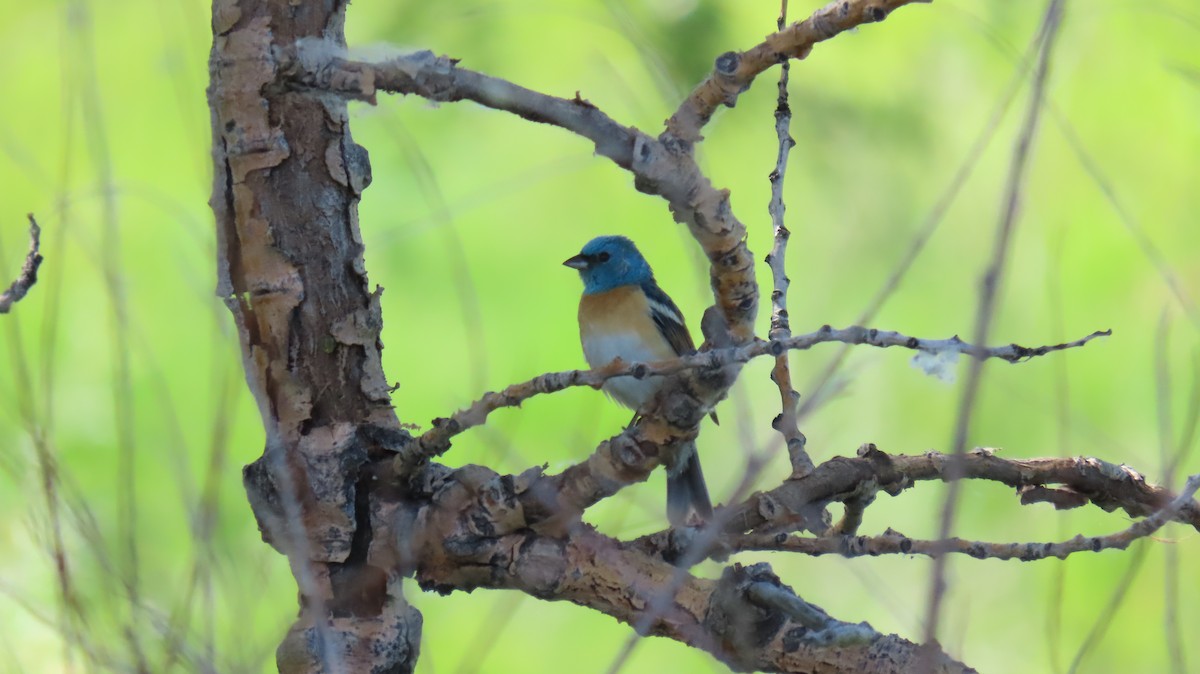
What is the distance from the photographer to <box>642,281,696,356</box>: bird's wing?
115 inches

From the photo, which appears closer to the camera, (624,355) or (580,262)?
(624,355)

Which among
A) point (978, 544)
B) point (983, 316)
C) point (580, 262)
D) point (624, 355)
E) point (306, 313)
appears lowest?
point (983, 316)

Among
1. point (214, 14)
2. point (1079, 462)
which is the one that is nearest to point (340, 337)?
point (214, 14)

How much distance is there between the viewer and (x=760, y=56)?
1290 mm

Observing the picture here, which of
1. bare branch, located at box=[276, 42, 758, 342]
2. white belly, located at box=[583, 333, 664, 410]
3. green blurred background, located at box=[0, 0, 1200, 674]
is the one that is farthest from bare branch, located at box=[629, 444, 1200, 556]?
green blurred background, located at box=[0, 0, 1200, 674]

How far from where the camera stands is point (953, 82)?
3.80 metres

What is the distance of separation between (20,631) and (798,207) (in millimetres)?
2273

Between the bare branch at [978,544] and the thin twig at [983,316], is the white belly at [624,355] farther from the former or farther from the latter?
the thin twig at [983,316]

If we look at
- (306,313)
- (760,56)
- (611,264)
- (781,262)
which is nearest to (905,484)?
(781,262)

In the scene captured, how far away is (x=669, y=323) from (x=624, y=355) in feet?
0.42

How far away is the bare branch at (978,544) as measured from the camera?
135cm

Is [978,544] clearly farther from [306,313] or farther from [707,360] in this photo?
[306,313]

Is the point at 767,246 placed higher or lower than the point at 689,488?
higher

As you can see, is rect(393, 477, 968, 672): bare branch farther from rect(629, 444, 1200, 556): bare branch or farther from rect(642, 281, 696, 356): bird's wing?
rect(642, 281, 696, 356): bird's wing
